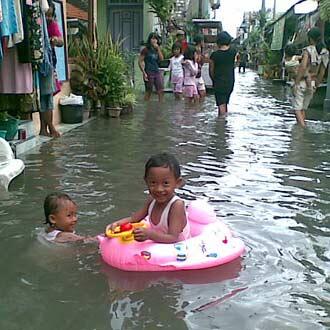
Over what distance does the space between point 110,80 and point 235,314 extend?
29.8 feet

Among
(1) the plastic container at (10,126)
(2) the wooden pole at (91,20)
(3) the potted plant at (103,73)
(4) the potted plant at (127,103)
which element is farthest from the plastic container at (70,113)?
(1) the plastic container at (10,126)

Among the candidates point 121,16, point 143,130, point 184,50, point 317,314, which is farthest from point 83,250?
point 121,16

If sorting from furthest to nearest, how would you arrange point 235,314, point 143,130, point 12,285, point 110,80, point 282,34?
point 282,34 → point 110,80 → point 143,130 → point 12,285 → point 235,314

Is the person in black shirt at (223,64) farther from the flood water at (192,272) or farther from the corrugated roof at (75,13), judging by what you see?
the corrugated roof at (75,13)

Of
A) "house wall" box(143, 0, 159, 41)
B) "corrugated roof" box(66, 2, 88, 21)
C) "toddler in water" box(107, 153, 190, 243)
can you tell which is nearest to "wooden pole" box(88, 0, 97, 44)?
"corrugated roof" box(66, 2, 88, 21)

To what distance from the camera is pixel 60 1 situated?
34.1ft

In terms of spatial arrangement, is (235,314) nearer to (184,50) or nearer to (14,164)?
(14,164)

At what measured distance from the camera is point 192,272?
3.70 metres

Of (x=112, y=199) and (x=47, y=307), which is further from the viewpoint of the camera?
(x=112, y=199)

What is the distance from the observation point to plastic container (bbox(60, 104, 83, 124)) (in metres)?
10.7

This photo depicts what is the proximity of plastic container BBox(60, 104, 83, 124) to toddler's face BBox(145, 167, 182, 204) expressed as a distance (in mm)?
7244

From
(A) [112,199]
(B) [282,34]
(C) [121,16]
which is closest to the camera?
(A) [112,199]

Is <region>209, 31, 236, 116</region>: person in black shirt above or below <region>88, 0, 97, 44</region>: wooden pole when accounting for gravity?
below

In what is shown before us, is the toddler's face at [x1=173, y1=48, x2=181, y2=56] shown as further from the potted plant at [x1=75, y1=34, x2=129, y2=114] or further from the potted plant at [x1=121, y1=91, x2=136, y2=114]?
the potted plant at [x1=75, y1=34, x2=129, y2=114]
